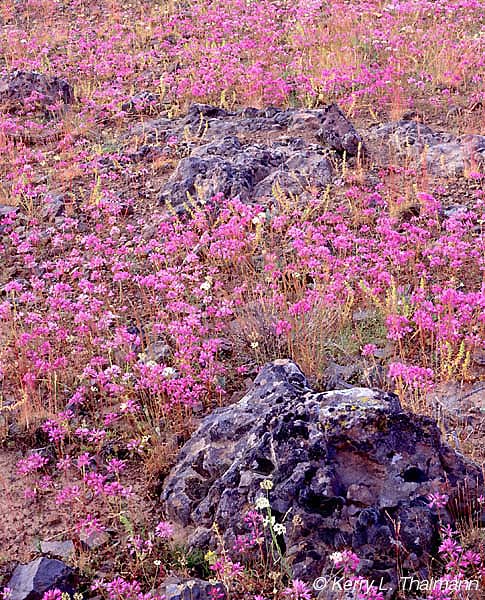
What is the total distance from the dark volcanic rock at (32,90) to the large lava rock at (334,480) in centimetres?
966

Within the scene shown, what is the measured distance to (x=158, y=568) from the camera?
14.2ft

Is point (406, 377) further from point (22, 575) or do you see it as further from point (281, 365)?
point (22, 575)

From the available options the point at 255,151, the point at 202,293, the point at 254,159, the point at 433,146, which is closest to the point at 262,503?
the point at 202,293

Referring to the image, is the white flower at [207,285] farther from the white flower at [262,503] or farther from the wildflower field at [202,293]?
the white flower at [262,503]

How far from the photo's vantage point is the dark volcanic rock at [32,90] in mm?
12508

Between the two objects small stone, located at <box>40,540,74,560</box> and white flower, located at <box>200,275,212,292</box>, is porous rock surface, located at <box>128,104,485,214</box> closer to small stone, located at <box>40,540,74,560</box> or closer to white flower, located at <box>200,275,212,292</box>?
white flower, located at <box>200,275,212,292</box>

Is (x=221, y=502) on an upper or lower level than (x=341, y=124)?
lower

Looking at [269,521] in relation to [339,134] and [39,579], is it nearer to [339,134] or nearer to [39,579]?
[39,579]

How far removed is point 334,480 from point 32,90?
10782mm

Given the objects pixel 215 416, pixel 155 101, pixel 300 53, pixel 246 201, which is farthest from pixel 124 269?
pixel 300 53

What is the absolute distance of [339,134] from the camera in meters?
9.55

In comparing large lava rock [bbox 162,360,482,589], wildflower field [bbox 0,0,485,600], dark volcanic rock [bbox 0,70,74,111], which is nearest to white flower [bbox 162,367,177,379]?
wildflower field [bbox 0,0,485,600]

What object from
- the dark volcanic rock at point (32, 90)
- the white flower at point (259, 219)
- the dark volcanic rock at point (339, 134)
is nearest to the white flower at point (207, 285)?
the white flower at point (259, 219)

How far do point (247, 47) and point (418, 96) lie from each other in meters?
3.88
